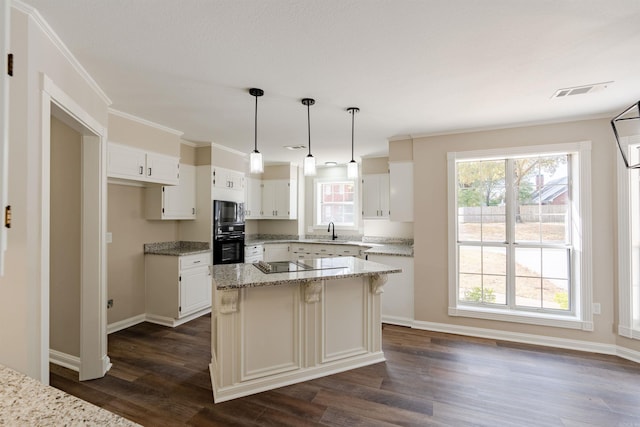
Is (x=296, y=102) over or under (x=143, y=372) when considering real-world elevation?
over

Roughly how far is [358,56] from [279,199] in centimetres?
410

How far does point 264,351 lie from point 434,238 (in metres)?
2.54

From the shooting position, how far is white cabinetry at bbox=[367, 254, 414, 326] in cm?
395

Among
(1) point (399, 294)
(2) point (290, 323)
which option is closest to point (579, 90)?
(1) point (399, 294)

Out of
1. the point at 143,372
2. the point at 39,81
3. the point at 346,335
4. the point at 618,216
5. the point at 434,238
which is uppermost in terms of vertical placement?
the point at 39,81

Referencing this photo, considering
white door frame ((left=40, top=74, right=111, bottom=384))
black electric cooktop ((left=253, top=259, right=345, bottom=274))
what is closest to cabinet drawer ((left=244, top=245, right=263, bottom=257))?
black electric cooktop ((left=253, top=259, right=345, bottom=274))

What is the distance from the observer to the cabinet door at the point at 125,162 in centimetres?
307

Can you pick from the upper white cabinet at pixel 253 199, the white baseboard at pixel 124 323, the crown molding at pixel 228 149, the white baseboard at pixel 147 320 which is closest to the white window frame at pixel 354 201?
the upper white cabinet at pixel 253 199

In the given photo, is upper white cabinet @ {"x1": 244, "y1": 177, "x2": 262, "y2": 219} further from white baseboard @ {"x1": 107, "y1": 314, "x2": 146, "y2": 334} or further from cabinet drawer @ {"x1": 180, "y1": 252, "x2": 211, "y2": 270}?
white baseboard @ {"x1": 107, "y1": 314, "x2": 146, "y2": 334}

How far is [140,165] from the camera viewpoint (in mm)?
3396

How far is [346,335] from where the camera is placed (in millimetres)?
2838

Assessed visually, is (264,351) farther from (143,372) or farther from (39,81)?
(39,81)

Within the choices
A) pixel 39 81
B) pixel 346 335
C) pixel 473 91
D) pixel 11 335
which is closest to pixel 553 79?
pixel 473 91

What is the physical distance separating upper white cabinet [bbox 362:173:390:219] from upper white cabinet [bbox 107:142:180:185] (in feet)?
9.30
